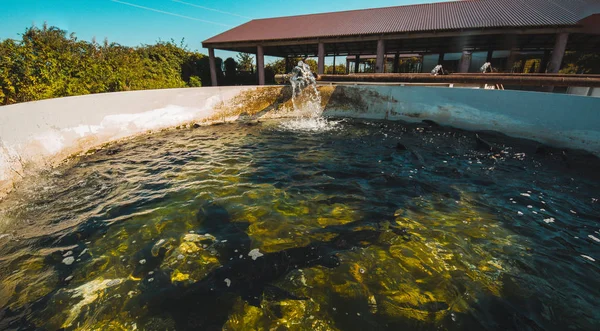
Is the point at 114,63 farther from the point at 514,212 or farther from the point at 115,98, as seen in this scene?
the point at 514,212

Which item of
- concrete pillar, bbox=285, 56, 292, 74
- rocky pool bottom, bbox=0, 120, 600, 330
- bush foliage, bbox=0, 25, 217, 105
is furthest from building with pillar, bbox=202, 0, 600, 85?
rocky pool bottom, bbox=0, 120, 600, 330

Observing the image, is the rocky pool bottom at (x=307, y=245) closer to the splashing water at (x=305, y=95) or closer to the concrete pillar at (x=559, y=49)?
the splashing water at (x=305, y=95)

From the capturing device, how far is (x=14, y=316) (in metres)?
1.96

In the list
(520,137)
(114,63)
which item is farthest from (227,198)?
(114,63)

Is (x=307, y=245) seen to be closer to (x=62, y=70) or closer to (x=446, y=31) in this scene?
(x=62, y=70)

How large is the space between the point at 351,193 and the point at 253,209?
1406mm

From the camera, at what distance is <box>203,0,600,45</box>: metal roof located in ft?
42.4

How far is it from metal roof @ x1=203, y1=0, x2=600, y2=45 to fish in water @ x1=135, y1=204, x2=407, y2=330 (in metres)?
14.9

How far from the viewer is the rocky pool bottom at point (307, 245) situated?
6.44 ft

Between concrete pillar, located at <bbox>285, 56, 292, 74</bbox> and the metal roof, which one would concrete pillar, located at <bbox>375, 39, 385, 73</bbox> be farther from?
concrete pillar, located at <bbox>285, 56, 292, 74</bbox>

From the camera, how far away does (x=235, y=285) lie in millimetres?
2193

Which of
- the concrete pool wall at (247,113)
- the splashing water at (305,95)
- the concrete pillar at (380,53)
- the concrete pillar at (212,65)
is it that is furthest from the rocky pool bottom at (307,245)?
the concrete pillar at (212,65)

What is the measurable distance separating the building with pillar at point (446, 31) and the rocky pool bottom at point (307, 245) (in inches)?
452

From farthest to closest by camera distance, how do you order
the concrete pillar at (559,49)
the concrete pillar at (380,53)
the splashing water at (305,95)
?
1. the concrete pillar at (380,53)
2. the concrete pillar at (559,49)
3. the splashing water at (305,95)
